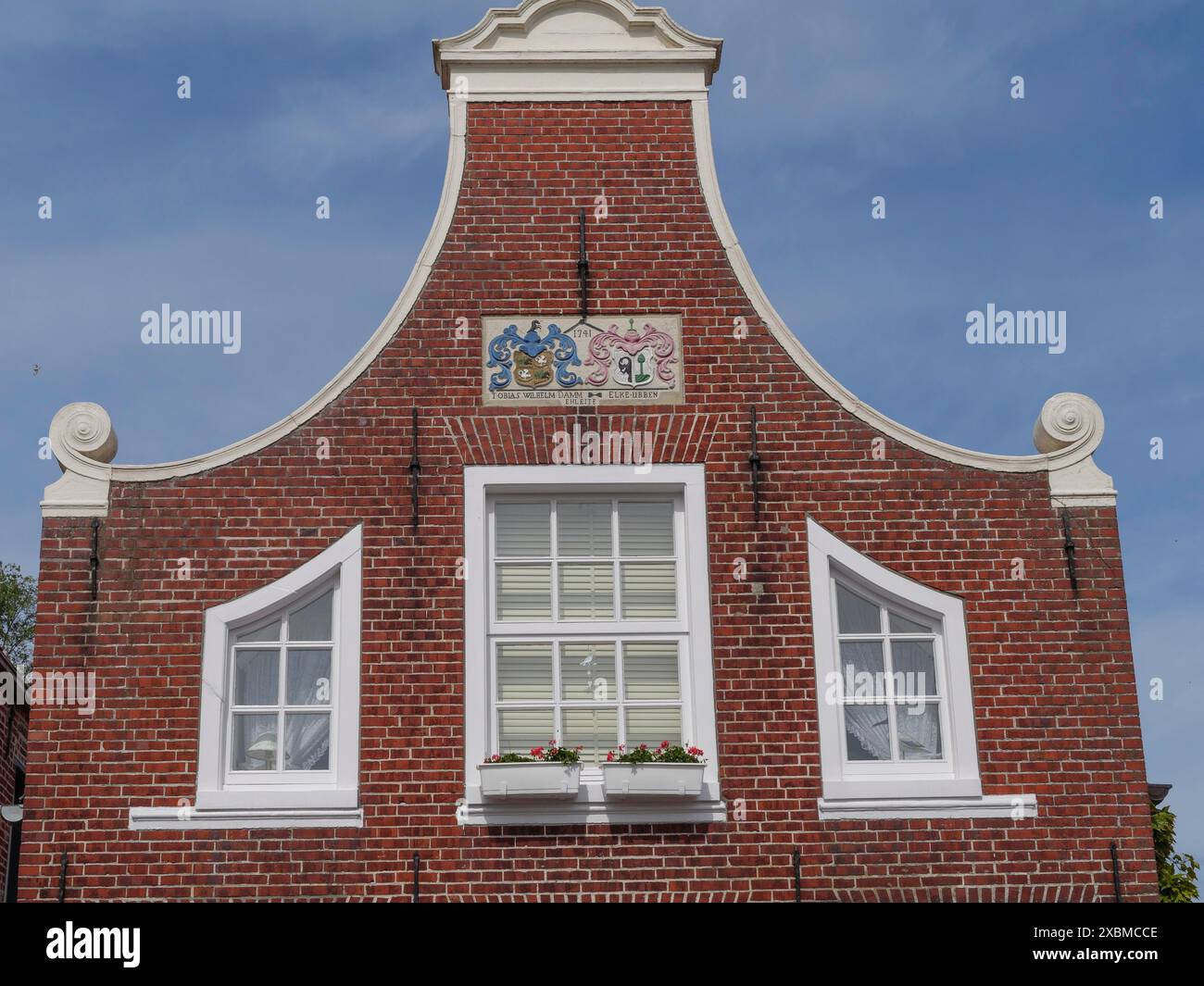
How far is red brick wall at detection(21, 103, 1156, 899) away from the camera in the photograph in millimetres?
10859

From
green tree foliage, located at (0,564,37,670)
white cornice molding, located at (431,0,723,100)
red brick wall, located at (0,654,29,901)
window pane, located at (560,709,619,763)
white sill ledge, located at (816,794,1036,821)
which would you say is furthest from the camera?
green tree foliage, located at (0,564,37,670)

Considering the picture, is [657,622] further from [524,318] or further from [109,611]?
[109,611]

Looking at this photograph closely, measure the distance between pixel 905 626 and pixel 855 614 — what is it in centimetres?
38

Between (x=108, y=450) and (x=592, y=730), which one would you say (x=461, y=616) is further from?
(x=108, y=450)

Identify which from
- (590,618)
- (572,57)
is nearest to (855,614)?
(590,618)

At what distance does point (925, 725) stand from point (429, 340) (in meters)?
4.75

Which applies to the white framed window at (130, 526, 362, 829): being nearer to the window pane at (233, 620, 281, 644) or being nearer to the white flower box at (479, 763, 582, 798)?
the window pane at (233, 620, 281, 644)

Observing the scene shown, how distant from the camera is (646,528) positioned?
11.9m

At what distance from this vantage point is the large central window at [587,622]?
1143cm

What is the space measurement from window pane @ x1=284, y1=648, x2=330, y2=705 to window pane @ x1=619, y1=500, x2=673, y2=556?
236 centimetres

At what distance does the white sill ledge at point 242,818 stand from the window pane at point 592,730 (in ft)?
5.29

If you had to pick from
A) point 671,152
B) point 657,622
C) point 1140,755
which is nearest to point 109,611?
point 657,622

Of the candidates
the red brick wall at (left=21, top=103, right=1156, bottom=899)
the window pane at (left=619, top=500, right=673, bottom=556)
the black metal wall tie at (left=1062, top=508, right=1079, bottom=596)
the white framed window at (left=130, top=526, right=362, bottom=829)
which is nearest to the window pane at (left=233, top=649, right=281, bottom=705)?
the white framed window at (left=130, top=526, right=362, bottom=829)
